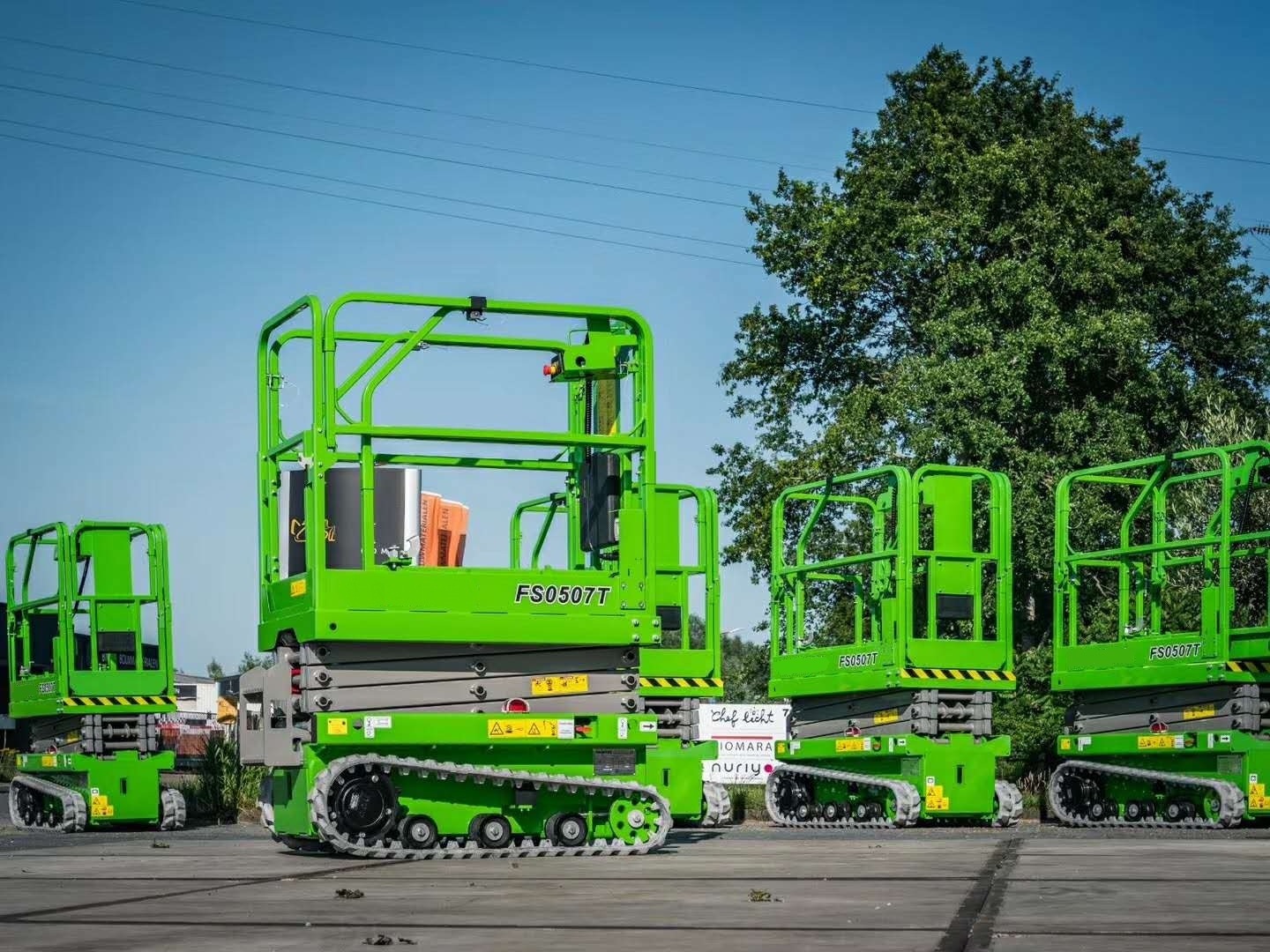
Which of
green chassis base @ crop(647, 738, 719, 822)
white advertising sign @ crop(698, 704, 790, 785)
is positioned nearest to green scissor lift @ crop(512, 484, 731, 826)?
green chassis base @ crop(647, 738, 719, 822)

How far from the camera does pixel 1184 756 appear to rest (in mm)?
24219

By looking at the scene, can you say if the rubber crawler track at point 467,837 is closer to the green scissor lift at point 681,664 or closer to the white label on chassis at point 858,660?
the green scissor lift at point 681,664

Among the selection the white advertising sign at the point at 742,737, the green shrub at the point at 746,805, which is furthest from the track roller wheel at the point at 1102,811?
the white advertising sign at the point at 742,737

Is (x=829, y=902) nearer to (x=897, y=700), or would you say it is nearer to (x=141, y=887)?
(x=141, y=887)

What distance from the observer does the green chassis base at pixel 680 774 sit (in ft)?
72.0

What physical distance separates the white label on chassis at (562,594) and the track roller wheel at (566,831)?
1.96m

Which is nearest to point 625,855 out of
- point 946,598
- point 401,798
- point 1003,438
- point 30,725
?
point 401,798

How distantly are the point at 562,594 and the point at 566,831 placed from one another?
2.16 metres

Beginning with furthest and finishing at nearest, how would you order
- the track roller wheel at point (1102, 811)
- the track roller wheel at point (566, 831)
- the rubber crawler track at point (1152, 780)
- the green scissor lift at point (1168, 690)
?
the track roller wheel at point (1102, 811) < the green scissor lift at point (1168, 690) < the rubber crawler track at point (1152, 780) < the track roller wheel at point (566, 831)

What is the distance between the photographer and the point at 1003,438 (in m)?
37.1

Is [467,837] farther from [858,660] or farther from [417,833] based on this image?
[858,660]

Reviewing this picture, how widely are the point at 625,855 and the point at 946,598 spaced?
29.5ft

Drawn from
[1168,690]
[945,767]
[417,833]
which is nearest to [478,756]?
[417,833]

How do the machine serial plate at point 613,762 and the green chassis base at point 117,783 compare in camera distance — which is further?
the green chassis base at point 117,783
